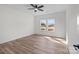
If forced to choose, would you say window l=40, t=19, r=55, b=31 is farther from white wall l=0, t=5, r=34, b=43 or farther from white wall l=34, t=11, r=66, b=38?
white wall l=0, t=5, r=34, b=43

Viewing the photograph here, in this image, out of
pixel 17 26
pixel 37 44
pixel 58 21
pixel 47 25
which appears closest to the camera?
pixel 47 25

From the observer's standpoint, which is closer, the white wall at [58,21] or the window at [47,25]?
the window at [47,25]

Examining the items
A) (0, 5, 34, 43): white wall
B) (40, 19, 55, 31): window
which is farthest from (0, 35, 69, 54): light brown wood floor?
(40, 19, 55, 31): window

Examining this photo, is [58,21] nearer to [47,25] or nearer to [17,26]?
[47,25]

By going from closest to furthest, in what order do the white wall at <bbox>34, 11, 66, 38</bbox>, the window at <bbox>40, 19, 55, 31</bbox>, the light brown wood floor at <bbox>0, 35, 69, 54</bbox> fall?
the window at <bbox>40, 19, 55, 31</bbox>
the white wall at <bbox>34, 11, 66, 38</bbox>
the light brown wood floor at <bbox>0, 35, 69, 54</bbox>

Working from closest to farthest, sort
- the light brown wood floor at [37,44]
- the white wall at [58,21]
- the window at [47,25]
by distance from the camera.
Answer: the window at [47,25], the white wall at [58,21], the light brown wood floor at [37,44]

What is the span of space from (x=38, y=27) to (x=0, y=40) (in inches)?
32.4

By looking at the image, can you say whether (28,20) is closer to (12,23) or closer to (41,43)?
(12,23)

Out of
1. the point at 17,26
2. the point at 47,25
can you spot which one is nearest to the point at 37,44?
the point at 17,26

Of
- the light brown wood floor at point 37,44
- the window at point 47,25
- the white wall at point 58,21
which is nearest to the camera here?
the window at point 47,25

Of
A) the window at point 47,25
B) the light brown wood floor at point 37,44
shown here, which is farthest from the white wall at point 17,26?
the window at point 47,25

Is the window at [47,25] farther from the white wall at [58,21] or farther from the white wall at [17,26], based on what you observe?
the white wall at [17,26]
